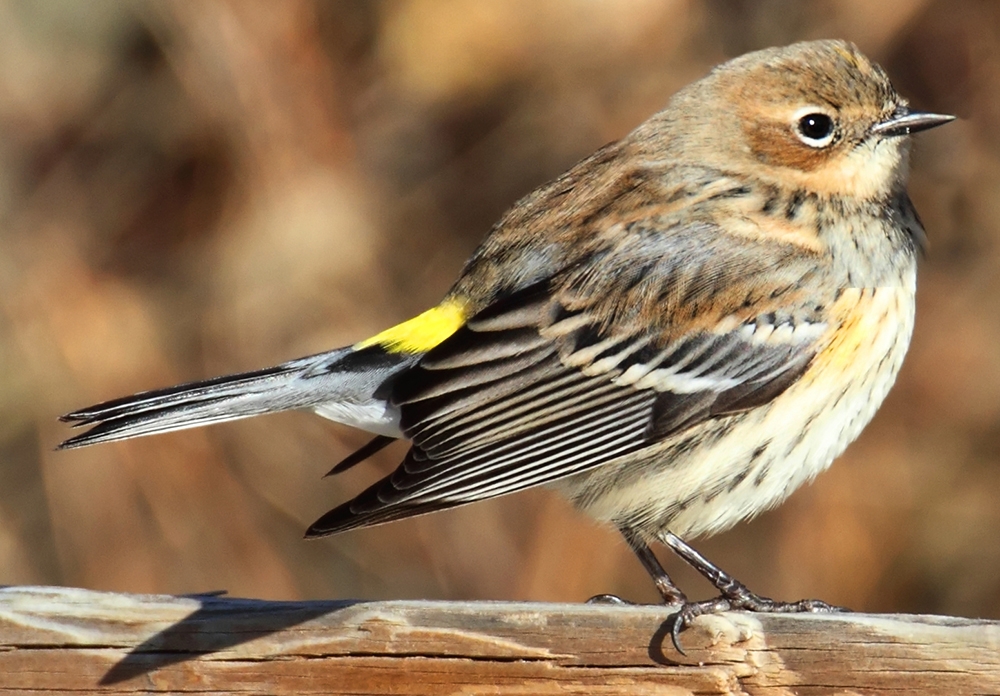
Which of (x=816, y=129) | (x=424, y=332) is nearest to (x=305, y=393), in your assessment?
(x=424, y=332)

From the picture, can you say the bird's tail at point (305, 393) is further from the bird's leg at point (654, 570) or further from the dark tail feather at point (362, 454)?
the bird's leg at point (654, 570)

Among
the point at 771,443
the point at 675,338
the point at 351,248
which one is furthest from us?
the point at 351,248

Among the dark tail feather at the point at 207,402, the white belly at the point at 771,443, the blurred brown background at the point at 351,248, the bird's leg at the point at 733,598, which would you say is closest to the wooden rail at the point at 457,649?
the bird's leg at the point at 733,598

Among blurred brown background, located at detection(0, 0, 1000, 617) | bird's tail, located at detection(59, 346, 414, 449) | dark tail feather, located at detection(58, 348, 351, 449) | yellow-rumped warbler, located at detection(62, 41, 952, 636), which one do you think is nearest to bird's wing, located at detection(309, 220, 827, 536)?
yellow-rumped warbler, located at detection(62, 41, 952, 636)

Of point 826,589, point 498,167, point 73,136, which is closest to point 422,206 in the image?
point 498,167

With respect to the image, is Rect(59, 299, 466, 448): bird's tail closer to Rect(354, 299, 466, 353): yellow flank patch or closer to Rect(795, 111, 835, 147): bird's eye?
Result: Rect(354, 299, 466, 353): yellow flank patch

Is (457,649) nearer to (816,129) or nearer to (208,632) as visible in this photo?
(208,632)

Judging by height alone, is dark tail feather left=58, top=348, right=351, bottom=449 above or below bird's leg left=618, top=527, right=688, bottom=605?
above

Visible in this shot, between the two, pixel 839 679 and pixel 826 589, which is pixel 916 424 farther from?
pixel 839 679
